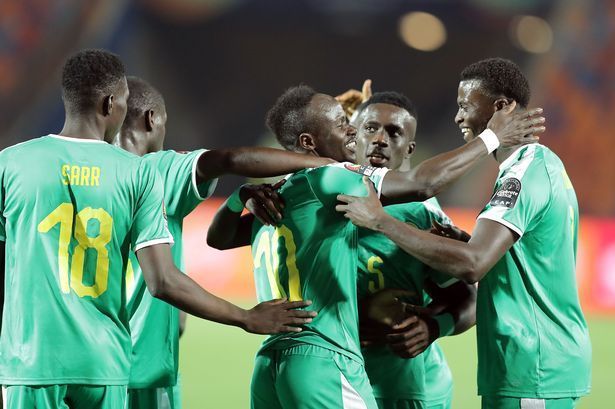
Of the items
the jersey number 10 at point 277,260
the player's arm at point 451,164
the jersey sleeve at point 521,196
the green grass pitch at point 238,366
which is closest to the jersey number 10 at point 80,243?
the jersey number 10 at point 277,260

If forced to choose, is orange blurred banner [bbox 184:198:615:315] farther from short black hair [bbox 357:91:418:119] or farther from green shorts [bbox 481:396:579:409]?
green shorts [bbox 481:396:579:409]

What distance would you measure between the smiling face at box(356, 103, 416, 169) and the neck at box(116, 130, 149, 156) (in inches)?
47.7

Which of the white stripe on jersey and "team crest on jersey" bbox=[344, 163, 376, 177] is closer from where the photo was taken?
the white stripe on jersey

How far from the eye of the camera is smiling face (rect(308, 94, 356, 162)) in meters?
3.99

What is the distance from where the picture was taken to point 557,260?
3.87m

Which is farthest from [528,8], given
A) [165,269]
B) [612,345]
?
[165,269]

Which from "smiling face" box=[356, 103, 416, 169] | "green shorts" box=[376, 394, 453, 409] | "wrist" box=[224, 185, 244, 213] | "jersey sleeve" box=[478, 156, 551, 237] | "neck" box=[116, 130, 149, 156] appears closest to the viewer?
"jersey sleeve" box=[478, 156, 551, 237]

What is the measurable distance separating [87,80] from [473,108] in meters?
1.76

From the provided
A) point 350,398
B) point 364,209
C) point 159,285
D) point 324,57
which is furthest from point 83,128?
point 324,57

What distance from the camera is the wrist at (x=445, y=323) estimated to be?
425 centimetres

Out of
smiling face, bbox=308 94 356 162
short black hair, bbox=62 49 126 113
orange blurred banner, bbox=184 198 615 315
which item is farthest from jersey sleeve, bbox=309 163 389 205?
orange blurred banner, bbox=184 198 615 315

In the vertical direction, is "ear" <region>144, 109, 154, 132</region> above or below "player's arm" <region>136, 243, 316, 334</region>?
above

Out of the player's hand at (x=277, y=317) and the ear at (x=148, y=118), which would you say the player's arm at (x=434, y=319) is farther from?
the ear at (x=148, y=118)

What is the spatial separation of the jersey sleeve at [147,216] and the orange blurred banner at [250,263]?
10322 millimetres
